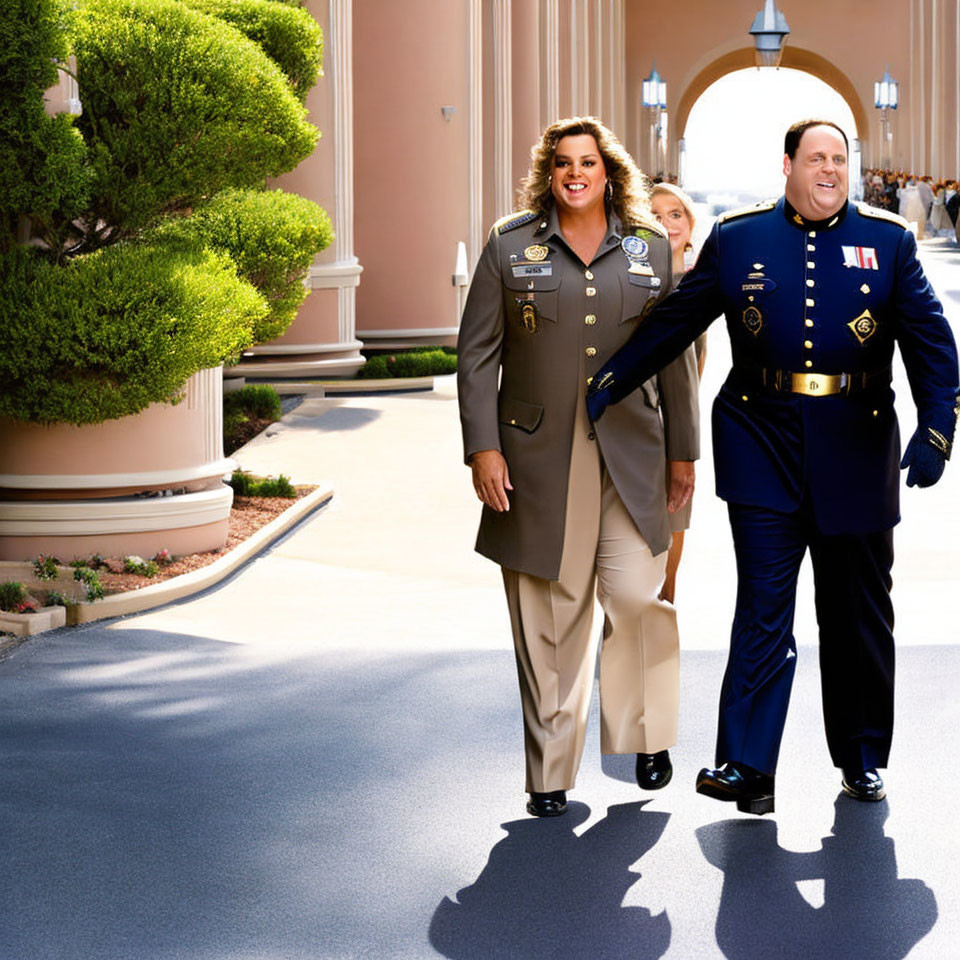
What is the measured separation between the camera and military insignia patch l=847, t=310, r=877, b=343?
4.77 meters

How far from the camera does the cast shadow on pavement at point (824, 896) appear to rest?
401 cm

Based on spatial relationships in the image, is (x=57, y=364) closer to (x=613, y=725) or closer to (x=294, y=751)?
(x=294, y=751)

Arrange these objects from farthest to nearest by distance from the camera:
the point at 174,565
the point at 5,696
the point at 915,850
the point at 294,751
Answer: the point at 174,565 → the point at 5,696 → the point at 294,751 → the point at 915,850

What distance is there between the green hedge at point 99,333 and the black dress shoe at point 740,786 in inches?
170

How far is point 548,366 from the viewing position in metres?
5.05

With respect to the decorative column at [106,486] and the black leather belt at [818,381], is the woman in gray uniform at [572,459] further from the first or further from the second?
the decorative column at [106,486]

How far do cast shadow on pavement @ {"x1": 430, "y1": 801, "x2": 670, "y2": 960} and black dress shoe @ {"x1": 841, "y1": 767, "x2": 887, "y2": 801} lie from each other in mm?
564

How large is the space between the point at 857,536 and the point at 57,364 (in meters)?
4.62

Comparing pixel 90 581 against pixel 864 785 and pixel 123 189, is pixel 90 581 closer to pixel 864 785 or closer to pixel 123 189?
pixel 123 189

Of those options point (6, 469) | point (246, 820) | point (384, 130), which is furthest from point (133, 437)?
point (384, 130)

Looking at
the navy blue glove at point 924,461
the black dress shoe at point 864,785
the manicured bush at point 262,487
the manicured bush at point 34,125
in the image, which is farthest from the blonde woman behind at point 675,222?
the manicured bush at point 262,487

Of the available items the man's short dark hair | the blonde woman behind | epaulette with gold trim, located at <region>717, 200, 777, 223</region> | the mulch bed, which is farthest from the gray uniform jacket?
the mulch bed

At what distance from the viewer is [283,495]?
11297 millimetres

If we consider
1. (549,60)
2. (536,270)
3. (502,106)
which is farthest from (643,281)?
(549,60)
